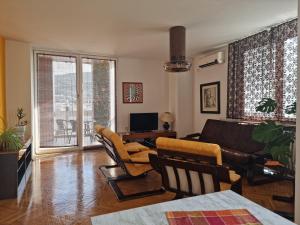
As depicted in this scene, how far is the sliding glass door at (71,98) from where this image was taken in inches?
203

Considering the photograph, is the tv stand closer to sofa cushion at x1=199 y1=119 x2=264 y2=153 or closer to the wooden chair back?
sofa cushion at x1=199 y1=119 x2=264 y2=153

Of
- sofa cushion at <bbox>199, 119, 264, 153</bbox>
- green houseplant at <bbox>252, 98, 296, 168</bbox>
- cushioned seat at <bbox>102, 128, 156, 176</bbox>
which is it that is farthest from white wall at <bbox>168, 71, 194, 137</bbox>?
Result: green houseplant at <bbox>252, 98, 296, 168</bbox>

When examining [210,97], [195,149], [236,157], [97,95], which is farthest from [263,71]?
[97,95]

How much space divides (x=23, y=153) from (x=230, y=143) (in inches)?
140

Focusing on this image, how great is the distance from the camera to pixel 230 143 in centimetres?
410

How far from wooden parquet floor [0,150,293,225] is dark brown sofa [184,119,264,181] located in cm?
37

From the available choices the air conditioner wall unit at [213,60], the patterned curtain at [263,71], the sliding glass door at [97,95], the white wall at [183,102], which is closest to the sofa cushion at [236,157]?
the patterned curtain at [263,71]

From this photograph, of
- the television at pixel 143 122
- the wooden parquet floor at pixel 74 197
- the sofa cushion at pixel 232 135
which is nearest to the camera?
the wooden parquet floor at pixel 74 197

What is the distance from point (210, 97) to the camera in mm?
5371

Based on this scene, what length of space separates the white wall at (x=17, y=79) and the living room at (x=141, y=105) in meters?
0.02

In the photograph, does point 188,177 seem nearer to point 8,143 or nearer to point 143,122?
point 8,143

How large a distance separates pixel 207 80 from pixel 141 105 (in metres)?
1.94

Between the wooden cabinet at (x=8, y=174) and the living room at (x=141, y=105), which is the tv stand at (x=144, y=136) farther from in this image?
the wooden cabinet at (x=8, y=174)

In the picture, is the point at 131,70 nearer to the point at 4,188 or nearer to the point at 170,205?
the point at 4,188
